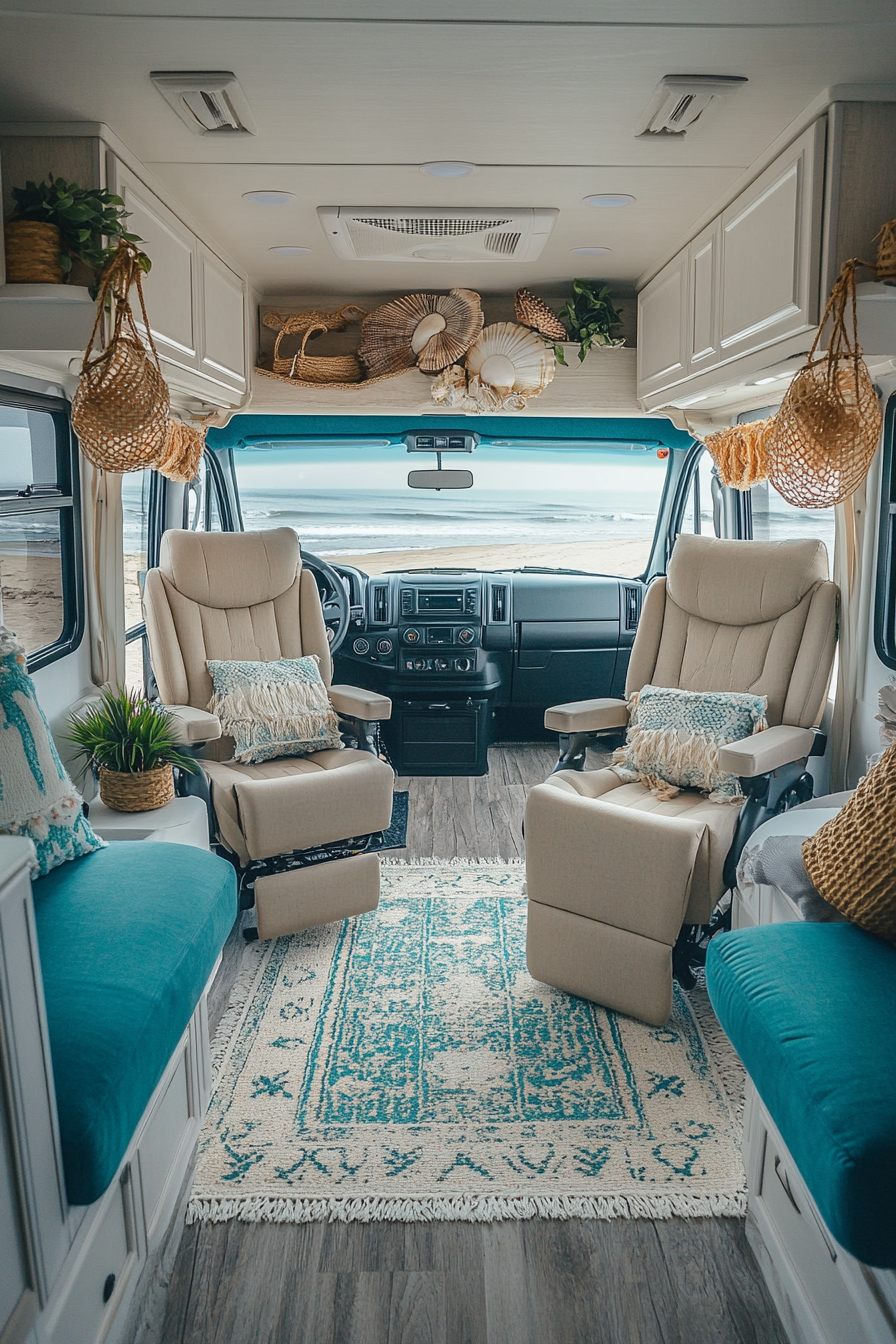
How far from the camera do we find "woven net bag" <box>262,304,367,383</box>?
12.9ft

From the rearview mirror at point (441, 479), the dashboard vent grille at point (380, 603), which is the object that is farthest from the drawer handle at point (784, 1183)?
the rearview mirror at point (441, 479)

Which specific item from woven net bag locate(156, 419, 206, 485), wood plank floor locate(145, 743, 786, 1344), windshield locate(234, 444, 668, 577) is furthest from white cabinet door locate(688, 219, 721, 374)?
wood plank floor locate(145, 743, 786, 1344)

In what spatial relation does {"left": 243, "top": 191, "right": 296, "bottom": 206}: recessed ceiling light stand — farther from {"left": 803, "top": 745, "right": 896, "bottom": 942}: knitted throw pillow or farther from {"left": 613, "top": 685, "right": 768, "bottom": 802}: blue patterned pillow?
{"left": 803, "top": 745, "right": 896, "bottom": 942}: knitted throw pillow

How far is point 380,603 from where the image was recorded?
4.77m

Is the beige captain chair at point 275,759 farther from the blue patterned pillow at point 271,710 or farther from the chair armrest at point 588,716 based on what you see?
the chair armrest at point 588,716

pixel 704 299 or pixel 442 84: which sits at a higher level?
pixel 442 84

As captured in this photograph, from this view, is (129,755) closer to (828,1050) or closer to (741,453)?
(828,1050)

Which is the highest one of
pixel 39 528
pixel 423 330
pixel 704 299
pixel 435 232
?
pixel 435 232

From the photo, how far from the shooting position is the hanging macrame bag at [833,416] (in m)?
1.98

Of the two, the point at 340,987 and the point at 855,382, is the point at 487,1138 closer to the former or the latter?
the point at 340,987

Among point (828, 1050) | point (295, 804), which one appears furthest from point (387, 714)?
point (828, 1050)

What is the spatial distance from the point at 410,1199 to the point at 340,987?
846mm

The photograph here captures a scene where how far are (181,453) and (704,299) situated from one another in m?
2.01

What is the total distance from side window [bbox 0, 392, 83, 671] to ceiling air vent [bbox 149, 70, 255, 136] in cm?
96
